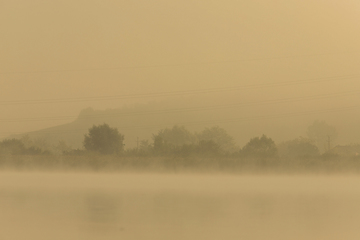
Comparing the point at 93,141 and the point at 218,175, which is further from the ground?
the point at 93,141

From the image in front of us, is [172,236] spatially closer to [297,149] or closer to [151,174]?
[151,174]

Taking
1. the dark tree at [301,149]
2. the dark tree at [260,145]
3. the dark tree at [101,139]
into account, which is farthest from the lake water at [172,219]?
the dark tree at [301,149]

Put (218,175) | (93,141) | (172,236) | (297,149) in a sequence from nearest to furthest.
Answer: (172,236) → (218,175) → (93,141) → (297,149)

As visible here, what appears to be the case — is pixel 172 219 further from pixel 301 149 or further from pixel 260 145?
pixel 301 149

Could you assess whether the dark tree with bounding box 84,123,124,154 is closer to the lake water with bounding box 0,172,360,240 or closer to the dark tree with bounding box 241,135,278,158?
the dark tree with bounding box 241,135,278,158

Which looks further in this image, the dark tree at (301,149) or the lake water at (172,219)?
the dark tree at (301,149)

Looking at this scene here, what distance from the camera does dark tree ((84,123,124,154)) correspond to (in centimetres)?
7069

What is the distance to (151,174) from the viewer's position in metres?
49.2

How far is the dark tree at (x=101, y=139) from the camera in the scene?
7069 centimetres

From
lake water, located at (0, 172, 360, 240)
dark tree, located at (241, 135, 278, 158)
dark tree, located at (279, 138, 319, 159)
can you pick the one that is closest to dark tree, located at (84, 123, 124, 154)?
dark tree, located at (241, 135, 278, 158)

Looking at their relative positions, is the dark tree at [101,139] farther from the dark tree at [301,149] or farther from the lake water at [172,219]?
the lake water at [172,219]

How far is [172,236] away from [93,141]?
61385 mm

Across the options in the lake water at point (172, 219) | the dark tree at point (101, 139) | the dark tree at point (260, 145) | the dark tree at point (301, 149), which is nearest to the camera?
the lake water at point (172, 219)

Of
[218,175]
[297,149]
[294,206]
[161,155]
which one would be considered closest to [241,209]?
[294,206]
